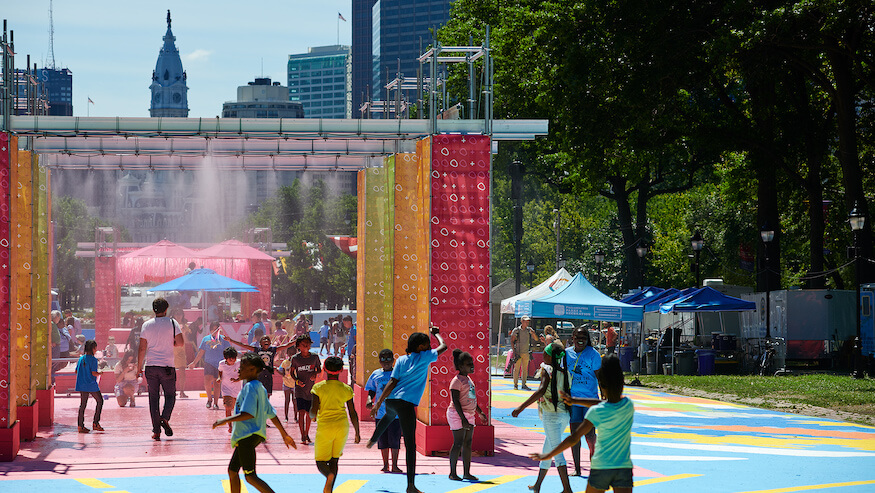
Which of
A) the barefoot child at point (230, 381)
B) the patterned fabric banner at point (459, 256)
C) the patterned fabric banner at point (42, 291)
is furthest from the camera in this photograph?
the barefoot child at point (230, 381)

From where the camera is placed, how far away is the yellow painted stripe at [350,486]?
35.0ft

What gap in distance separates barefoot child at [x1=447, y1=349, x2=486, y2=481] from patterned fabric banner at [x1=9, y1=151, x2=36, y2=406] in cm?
643

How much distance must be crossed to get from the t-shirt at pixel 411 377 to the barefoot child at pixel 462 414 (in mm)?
557

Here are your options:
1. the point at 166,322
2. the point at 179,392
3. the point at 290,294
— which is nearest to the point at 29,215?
the point at 166,322

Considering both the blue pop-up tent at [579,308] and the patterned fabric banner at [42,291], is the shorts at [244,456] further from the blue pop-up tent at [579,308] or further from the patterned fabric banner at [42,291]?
the blue pop-up tent at [579,308]

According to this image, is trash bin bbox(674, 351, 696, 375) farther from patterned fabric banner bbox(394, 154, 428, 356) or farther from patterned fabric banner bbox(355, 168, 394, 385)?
patterned fabric banner bbox(394, 154, 428, 356)

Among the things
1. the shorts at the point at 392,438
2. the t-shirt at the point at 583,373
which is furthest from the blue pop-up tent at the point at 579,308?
the t-shirt at the point at 583,373

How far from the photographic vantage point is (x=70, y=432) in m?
15.5

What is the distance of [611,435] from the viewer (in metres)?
7.42

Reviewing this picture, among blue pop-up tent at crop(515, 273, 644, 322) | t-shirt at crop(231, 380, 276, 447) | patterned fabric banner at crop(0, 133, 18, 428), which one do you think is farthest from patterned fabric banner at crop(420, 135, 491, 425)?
blue pop-up tent at crop(515, 273, 644, 322)

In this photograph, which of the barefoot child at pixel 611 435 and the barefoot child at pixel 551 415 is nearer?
the barefoot child at pixel 611 435

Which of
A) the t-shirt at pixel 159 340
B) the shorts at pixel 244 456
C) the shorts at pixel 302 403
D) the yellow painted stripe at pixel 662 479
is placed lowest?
the yellow painted stripe at pixel 662 479

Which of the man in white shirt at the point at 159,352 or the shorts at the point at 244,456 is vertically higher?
the man in white shirt at the point at 159,352

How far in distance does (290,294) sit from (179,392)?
7402 cm
